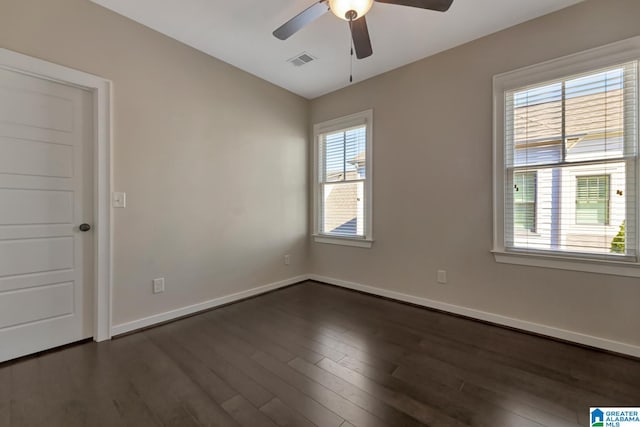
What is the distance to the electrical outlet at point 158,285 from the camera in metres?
2.70

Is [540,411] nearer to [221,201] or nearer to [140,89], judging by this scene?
[221,201]

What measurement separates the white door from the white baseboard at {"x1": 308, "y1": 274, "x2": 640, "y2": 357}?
294 cm

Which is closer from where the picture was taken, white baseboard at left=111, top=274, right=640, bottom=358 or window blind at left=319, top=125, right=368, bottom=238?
white baseboard at left=111, top=274, right=640, bottom=358

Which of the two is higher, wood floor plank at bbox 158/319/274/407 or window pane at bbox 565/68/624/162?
window pane at bbox 565/68/624/162

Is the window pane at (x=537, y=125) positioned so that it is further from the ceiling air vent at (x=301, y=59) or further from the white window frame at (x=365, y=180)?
the ceiling air vent at (x=301, y=59)

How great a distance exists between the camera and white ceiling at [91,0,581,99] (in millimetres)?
2326

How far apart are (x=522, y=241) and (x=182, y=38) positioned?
384 cm

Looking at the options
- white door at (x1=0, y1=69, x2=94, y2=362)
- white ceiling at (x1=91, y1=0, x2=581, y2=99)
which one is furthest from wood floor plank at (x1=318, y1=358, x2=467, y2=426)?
white ceiling at (x1=91, y1=0, x2=581, y2=99)

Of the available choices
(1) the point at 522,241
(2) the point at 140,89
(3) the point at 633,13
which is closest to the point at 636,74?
(3) the point at 633,13

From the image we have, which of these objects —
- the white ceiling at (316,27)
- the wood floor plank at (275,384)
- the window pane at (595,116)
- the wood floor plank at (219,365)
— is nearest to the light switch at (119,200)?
the wood floor plank at (219,365)

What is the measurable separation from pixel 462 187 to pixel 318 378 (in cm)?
226

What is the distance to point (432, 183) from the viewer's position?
3072 mm

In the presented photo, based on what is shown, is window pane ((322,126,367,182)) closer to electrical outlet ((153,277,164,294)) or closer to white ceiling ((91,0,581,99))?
white ceiling ((91,0,581,99))

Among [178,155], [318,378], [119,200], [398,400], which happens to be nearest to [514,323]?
[398,400]
